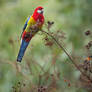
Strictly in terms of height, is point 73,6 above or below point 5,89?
above

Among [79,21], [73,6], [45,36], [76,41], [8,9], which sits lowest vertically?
[45,36]

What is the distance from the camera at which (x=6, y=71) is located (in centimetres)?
Answer: 445

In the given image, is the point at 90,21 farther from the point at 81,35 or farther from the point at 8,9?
the point at 8,9

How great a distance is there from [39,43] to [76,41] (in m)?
0.61

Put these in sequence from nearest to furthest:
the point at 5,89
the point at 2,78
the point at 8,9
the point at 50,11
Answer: the point at 5,89
the point at 2,78
the point at 50,11
the point at 8,9

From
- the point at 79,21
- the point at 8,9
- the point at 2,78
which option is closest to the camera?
the point at 2,78

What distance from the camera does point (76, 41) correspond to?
4398mm

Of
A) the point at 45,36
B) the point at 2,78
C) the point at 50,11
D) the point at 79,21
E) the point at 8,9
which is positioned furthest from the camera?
the point at 8,9

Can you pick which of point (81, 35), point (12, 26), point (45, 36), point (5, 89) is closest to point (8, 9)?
point (12, 26)

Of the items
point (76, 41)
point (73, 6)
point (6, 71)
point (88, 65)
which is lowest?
point (88, 65)

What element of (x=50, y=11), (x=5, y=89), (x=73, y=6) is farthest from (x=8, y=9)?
(x=5, y=89)

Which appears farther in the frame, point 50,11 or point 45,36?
point 50,11

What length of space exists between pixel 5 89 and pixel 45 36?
1.93 meters

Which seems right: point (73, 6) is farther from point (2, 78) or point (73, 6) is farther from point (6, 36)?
point (2, 78)
